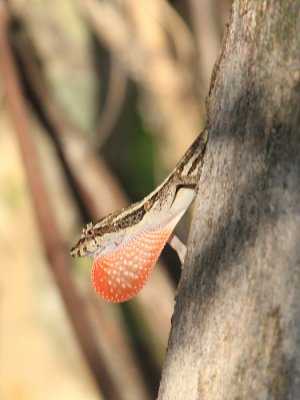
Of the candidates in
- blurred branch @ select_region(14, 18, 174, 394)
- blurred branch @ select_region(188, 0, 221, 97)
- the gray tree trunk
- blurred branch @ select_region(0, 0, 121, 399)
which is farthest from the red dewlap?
blurred branch @ select_region(188, 0, 221, 97)

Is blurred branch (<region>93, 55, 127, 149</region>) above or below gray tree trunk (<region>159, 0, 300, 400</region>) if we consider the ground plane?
below

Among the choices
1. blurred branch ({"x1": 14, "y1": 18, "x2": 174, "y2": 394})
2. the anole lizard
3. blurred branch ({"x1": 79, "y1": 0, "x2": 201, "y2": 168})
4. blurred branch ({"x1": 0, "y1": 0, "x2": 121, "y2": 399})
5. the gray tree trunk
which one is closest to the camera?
the gray tree trunk

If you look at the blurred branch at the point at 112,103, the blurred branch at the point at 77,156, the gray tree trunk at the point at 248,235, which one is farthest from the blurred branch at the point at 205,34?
the gray tree trunk at the point at 248,235

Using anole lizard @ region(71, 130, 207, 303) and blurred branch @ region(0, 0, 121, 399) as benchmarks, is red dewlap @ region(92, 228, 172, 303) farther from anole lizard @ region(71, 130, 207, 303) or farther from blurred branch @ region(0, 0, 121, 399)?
blurred branch @ region(0, 0, 121, 399)

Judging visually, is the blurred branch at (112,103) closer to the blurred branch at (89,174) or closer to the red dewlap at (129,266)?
the blurred branch at (89,174)

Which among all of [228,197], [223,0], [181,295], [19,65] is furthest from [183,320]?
Result: [223,0]

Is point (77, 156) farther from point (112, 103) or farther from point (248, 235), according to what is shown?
point (248, 235)

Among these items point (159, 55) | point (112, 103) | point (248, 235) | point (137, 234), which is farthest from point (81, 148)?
point (248, 235)

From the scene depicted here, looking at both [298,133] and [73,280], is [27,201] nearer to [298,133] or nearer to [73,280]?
[73,280]
